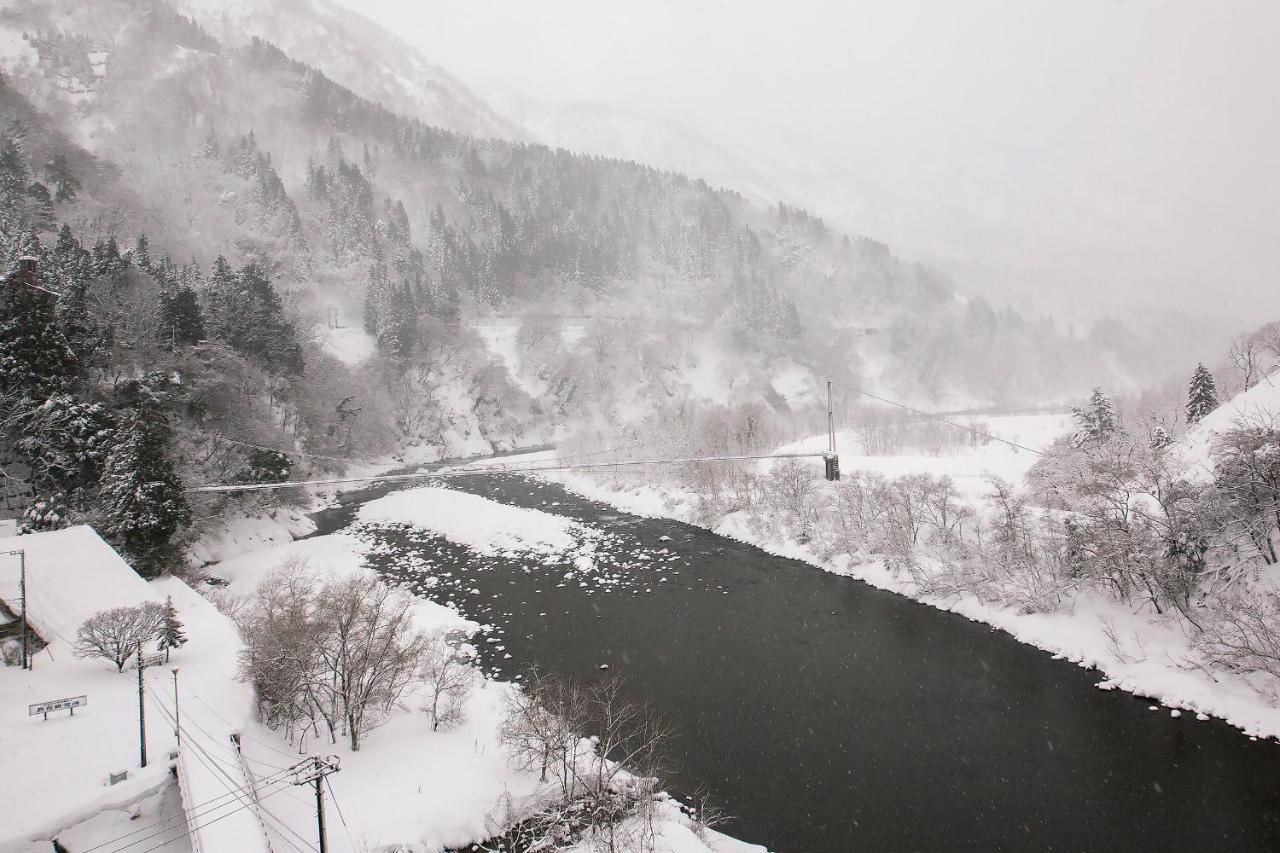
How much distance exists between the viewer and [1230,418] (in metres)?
19.7

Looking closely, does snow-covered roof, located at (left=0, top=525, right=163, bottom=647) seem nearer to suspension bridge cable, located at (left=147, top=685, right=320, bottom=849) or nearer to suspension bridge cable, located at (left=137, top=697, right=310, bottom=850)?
suspension bridge cable, located at (left=147, top=685, right=320, bottom=849)

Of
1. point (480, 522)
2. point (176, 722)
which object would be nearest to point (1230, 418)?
point (176, 722)

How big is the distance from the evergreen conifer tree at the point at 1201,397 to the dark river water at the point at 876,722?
22.6 meters

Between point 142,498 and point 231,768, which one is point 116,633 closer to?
point 231,768

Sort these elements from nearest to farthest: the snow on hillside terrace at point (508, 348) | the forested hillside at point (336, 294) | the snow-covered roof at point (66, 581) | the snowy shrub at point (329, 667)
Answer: the snowy shrub at point (329, 667) < the snow-covered roof at point (66, 581) < the forested hillside at point (336, 294) < the snow on hillside terrace at point (508, 348)

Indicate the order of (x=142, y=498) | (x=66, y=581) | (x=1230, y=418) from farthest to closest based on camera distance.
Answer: (x=142, y=498) < (x=1230, y=418) < (x=66, y=581)

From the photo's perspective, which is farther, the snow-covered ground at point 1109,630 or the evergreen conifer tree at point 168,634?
the evergreen conifer tree at point 168,634

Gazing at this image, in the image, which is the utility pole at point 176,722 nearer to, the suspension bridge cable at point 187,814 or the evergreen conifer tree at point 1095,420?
the suspension bridge cable at point 187,814

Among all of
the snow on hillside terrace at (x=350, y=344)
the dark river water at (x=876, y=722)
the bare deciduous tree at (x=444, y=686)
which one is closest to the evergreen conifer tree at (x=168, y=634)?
the bare deciduous tree at (x=444, y=686)

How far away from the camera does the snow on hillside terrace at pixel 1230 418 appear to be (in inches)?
743

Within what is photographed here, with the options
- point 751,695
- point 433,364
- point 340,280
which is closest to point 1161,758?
point 751,695

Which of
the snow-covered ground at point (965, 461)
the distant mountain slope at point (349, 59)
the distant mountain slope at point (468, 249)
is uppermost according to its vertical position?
the distant mountain slope at point (349, 59)

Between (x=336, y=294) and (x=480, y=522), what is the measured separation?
211 ft

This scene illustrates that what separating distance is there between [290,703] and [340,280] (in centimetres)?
8559
